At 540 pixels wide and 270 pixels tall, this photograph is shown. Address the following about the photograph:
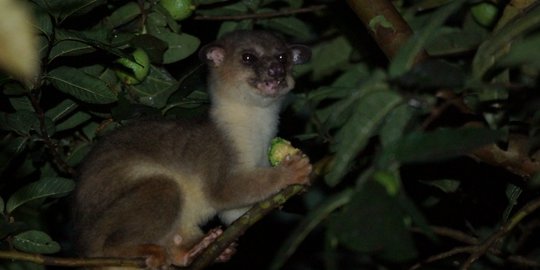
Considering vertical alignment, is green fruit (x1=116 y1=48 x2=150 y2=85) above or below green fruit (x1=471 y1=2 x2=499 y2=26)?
above

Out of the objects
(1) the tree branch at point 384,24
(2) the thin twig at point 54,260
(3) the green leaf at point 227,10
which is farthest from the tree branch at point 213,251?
(3) the green leaf at point 227,10

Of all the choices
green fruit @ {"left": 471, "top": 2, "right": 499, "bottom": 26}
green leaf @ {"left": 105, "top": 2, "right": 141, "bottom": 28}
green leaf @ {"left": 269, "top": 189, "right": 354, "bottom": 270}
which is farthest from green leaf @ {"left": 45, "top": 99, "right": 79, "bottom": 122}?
green leaf @ {"left": 269, "top": 189, "right": 354, "bottom": 270}

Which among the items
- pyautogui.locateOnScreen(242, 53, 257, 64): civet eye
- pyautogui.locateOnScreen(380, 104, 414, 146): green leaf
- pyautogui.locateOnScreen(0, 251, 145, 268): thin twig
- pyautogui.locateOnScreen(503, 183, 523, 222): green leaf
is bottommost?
pyautogui.locateOnScreen(503, 183, 523, 222): green leaf

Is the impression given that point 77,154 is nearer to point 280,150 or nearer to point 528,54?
point 280,150

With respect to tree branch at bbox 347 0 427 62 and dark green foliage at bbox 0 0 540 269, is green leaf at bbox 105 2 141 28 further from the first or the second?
tree branch at bbox 347 0 427 62

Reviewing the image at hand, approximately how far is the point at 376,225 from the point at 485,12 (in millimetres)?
3151

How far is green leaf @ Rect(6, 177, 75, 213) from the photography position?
3930 mm

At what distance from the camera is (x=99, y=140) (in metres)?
4.63

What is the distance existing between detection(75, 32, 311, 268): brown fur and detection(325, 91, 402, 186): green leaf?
2174mm

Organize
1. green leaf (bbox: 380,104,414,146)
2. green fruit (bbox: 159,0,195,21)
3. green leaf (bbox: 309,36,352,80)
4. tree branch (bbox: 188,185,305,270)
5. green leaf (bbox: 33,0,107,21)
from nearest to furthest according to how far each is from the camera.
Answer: green leaf (bbox: 380,104,414,146) < tree branch (bbox: 188,185,305,270) < green leaf (bbox: 33,0,107,21) < green fruit (bbox: 159,0,195,21) < green leaf (bbox: 309,36,352,80)

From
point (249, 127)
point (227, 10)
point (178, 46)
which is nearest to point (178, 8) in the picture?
point (178, 46)

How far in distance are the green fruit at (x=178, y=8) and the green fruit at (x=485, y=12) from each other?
5.39ft

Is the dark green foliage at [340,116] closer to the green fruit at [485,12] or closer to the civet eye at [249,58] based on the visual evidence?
the green fruit at [485,12]

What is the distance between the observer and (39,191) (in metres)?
3.97
